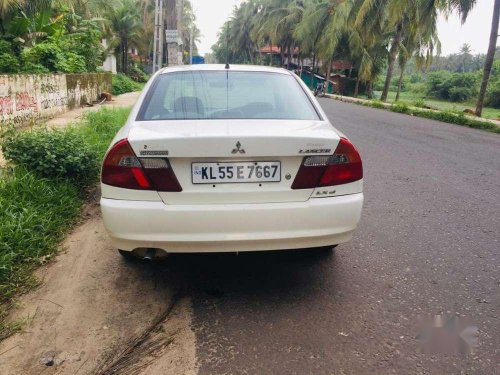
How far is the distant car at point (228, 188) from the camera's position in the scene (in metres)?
2.35

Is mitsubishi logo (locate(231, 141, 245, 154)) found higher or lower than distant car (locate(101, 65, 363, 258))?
higher

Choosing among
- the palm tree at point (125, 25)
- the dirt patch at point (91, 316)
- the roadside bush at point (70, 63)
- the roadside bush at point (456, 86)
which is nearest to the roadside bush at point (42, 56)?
the roadside bush at point (70, 63)

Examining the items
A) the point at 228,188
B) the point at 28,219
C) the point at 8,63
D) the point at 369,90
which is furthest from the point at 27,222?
the point at 369,90

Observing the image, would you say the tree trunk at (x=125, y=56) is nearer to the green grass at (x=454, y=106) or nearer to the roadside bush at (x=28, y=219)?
the green grass at (x=454, y=106)

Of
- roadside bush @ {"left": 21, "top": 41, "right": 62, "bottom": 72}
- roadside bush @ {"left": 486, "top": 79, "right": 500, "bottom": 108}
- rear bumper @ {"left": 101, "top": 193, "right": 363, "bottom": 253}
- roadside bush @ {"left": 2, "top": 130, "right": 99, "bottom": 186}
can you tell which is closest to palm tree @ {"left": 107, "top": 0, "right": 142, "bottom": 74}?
roadside bush @ {"left": 21, "top": 41, "right": 62, "bottom": 72}

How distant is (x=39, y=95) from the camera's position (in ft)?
30.5

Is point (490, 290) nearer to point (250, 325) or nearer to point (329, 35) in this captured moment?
point (250, 325)

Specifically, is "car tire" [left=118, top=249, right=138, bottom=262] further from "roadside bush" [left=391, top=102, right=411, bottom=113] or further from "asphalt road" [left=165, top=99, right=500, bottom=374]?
"roadside bush" [left=391, top=102, right=411, bottom=113]

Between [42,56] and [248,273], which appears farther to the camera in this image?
[42,56]

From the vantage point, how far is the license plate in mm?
2367

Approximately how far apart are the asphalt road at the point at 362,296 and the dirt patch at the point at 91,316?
172 millimetres

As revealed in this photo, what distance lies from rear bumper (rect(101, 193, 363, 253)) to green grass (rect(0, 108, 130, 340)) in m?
0.84

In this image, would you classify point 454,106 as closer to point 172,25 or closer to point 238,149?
point 172,25

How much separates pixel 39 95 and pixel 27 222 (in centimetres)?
696
